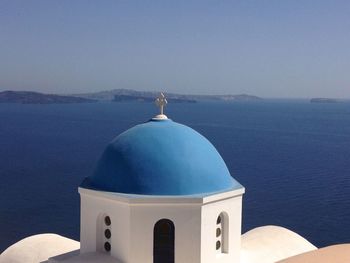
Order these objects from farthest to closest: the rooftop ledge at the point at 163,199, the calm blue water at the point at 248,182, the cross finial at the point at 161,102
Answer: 1. the calm blue water at the point at 248,182
2. the cross finial at the point at 161,102
3. the rooftop ledge at the point at 163,199

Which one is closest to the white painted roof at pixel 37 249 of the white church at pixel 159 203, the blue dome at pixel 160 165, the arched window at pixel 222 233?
the white church at pixel 159 203

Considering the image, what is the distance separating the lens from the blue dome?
8625 millimetres

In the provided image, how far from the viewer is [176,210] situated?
848cm

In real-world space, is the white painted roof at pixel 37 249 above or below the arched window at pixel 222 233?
below

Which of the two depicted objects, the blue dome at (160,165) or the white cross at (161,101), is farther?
the white cross at (161,101)

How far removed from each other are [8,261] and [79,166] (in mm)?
37603

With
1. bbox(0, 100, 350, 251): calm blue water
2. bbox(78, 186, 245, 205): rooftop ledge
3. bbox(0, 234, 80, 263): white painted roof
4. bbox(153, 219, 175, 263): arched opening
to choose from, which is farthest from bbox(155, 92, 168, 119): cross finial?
bbox(0, 100, 350, 251): calm blue water

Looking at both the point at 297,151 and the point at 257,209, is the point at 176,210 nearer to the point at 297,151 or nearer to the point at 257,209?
the point at 257,209

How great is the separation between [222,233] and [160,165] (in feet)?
6.46

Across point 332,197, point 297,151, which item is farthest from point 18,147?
point 332,197

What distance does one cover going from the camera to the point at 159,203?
27.5 ft

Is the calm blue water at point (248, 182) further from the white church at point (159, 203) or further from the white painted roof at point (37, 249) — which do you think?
the white church at point (159, 203)

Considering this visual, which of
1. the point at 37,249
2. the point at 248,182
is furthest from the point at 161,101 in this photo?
the point at 248,182

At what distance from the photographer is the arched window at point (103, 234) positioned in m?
9.05
